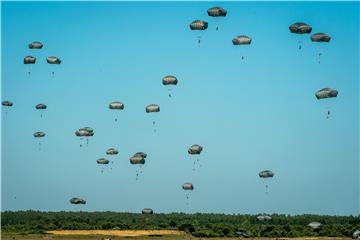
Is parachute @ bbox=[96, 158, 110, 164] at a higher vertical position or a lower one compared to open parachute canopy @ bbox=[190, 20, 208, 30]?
lower

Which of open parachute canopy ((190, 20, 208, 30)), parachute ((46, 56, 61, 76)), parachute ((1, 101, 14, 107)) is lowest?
parachute ((1, 101, 14, 107))

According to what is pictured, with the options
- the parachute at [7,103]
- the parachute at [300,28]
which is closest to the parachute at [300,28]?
the parachute at [300,28]

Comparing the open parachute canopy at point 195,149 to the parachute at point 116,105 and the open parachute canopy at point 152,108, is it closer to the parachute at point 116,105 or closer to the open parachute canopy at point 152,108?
the open parachute canopy at point 152,108

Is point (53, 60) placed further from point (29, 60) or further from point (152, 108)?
point (152, 108)

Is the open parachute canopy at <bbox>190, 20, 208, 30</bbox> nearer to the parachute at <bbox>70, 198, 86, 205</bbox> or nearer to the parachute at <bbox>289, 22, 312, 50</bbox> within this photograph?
the parachute at <bbox>289, 22, 312, 50</bbox>

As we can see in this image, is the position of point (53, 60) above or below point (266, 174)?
above

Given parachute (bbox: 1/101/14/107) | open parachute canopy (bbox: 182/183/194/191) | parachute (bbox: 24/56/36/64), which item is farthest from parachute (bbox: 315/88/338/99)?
parachute (bbox: 1/101/14/107)

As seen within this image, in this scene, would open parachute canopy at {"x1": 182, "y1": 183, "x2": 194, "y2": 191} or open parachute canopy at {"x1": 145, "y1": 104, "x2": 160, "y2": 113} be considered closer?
open parachute canopy at {"x1": 145, "y1": 104, "x2": 160, "y2": 113}

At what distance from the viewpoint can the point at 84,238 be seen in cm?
11725

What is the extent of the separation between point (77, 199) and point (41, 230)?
2750 centimetres

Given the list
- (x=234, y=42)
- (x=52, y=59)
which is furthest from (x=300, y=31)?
(x=52, y=59)

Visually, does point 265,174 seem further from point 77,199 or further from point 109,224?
point 109,224

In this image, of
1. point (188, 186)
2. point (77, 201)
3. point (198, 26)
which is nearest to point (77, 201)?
point (77, 201)

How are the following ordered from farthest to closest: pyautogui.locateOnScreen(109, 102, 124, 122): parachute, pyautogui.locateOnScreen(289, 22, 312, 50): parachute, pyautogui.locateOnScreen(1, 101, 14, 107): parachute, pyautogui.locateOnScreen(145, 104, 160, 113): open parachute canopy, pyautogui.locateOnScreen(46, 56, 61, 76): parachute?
1. pyautogui.locateOnScreen(1, 101, 14, 107): parachute
2. pyautogui.locateOnScreen(109, 102, 124, 122): parachute
3. pyautogui.locateOnScreen(145, 104, 160, 113): open parachute canopy
4. pyautogui.locateOnScreen(46, 56, 61, 76): parachute
5. pyautogui.locateOnScreen(289, 22, 312, 50): parachute
